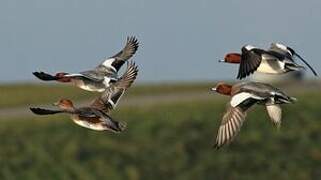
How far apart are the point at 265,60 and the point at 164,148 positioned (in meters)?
31.2

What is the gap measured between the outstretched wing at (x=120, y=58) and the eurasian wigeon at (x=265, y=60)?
622 mm

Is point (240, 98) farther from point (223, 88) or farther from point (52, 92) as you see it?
point (52, 92)

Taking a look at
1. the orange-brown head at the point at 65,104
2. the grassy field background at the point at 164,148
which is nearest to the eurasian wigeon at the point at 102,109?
the orange-brown head at the point at 65,104

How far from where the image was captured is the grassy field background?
3631 centimetres

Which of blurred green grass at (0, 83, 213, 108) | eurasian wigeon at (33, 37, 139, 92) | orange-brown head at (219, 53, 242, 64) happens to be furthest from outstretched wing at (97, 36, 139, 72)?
blurred green grass at (0, 83, 213, 108)

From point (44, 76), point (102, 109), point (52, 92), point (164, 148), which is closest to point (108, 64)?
point (102, 109)

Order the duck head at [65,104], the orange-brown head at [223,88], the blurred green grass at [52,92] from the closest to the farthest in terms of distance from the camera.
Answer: the duck head at [65,104]
the orange-brown head at [223,88]
the blurred green grass at [52,92]

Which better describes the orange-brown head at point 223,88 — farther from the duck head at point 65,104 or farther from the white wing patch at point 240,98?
the duck head at point 65,104

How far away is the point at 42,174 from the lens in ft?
118

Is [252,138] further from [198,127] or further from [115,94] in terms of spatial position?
[115,94]

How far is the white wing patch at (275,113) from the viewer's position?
617 centimetres

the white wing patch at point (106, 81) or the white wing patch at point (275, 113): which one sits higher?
the white wing patch at point (106, 81)

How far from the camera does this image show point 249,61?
6.04 m

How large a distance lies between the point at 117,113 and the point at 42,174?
4061 mm
